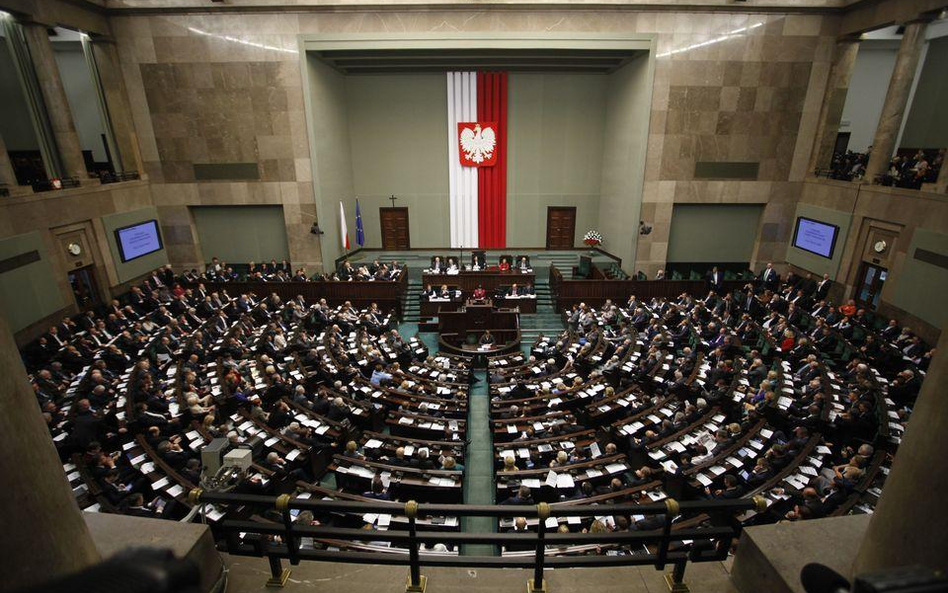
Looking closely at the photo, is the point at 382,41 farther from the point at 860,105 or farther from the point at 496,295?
the point at 860,105

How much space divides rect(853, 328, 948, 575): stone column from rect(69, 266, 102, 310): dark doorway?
→ 19708mm

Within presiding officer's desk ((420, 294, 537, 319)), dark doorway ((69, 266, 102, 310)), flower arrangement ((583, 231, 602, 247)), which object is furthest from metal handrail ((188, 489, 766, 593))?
flower arrangement ((583, 231, 602, 247))

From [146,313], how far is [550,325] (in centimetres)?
1380

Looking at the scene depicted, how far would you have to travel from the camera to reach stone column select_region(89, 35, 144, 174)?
55.9 ft

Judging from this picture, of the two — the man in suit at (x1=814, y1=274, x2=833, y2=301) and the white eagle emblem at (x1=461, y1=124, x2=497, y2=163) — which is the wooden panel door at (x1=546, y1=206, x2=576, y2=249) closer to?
the white eagle emblem at (x1=461, y1=124, x2=497, y2=163)

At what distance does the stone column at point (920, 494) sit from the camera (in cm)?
181

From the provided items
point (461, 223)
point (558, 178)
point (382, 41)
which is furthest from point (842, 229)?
point (382, 41)

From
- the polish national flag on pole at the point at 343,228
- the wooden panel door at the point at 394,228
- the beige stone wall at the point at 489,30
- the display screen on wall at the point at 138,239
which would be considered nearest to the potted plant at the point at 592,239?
the beige stone wall at the point at 489,30

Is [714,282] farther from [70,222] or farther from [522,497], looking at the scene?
[70,222]

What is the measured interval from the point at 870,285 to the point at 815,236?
2.86m

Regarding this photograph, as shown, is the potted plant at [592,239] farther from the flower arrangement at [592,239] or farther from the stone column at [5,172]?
the stone column at [5,172]

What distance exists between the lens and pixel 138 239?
17.7 meters

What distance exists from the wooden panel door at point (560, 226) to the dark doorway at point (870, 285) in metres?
11.5

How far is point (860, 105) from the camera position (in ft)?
68.9
